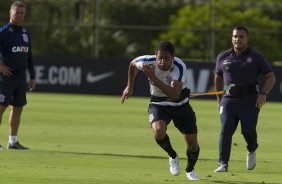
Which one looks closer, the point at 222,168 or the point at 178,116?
the point at 178,116

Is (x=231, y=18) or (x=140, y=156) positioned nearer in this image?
(x=140, y=156)

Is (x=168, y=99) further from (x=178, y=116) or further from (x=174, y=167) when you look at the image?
(x=174, y=167)

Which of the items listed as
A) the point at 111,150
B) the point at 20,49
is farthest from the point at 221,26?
the point at 20,49

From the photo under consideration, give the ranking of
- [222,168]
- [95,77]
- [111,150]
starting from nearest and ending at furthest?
[222,168], [111,150], [95,77]

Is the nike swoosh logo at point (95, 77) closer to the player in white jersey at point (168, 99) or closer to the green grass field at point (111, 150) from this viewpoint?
the green grass field at point (111, 150)

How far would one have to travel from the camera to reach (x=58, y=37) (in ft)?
196

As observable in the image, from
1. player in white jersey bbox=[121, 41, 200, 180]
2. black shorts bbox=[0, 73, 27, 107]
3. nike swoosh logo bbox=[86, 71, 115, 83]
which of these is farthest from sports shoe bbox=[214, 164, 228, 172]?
nike swoosh logo bbox=[86, 71, 115, 83]

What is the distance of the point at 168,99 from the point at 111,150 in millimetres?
3952

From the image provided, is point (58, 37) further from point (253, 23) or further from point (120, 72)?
point (120, 72)

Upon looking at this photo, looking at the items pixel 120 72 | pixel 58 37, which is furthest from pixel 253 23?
pixel 120 72

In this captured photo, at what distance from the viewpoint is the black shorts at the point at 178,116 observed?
13.2 metres

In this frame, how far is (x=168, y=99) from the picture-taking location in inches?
520

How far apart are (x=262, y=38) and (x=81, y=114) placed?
123ft

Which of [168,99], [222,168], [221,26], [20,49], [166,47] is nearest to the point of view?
[166,47]
